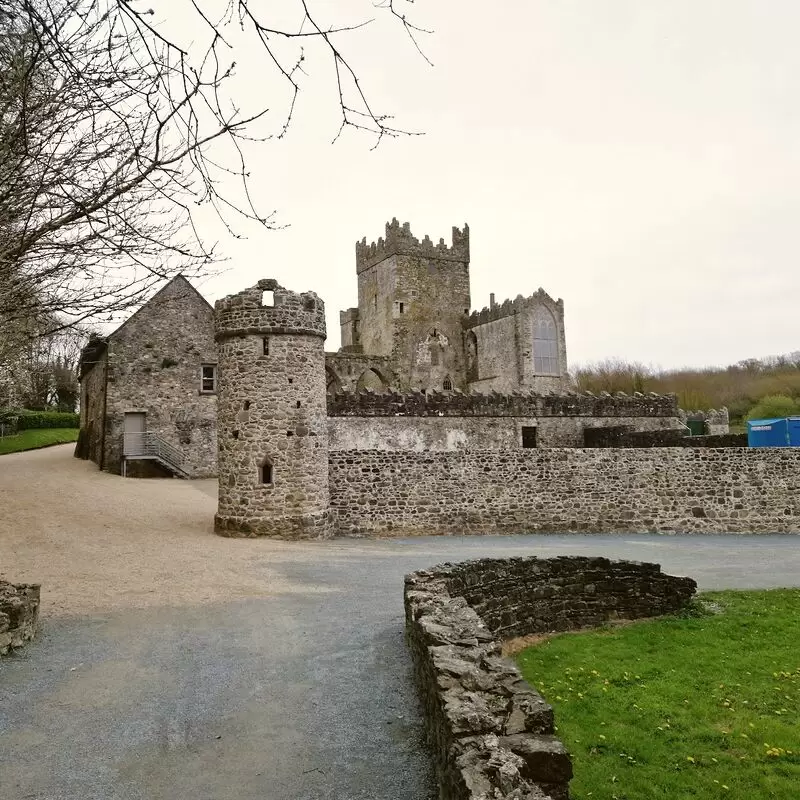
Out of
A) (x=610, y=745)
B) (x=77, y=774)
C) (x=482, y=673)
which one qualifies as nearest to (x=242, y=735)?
(x=77, y=774)

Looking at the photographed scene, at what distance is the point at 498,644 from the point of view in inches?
230

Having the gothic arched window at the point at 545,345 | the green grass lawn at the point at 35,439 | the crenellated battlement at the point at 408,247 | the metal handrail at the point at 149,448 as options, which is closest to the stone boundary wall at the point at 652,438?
the metal handrail at the point at 149,448

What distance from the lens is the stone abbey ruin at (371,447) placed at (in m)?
16.2

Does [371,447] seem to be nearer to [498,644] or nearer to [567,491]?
[567,491]

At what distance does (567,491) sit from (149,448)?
15848mm

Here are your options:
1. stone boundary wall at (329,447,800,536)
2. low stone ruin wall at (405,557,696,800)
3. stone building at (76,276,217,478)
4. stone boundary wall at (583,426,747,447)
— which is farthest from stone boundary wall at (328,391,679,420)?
low stone ruin wall at (405,557,696,800)

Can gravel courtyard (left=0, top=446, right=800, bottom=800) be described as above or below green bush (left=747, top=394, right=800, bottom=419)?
below

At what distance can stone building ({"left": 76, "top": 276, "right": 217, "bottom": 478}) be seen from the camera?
2625 centimetres

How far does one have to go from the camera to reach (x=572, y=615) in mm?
10414

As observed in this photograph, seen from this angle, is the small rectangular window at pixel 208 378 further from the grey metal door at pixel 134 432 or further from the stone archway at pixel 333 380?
the stone archway at pixel 333 380

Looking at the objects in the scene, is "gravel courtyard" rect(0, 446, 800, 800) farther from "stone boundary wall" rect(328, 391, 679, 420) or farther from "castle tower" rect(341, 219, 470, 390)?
"castle tower" rect(341, 219, 470, 390)

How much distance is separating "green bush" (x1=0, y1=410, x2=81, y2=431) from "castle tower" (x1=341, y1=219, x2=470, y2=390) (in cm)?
1960

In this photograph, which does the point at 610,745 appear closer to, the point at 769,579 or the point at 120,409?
the point at 769,579

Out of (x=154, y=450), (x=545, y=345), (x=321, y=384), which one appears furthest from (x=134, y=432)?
(x=545, y=345)
